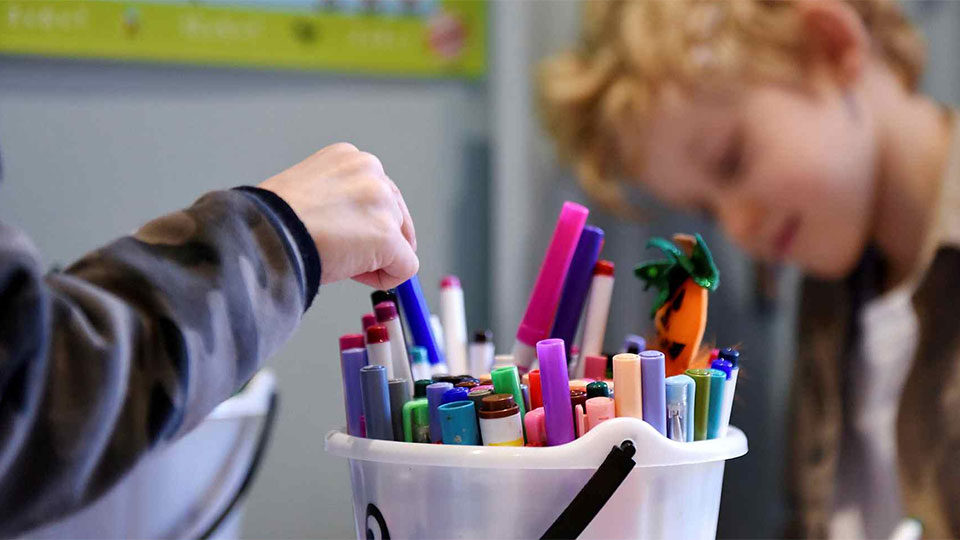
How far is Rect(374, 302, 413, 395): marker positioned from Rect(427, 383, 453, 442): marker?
3 cm

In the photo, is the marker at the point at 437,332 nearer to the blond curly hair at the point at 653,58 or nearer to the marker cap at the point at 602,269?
the marker cap at the point at 602,269

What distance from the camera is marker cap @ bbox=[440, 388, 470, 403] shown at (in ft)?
0.83

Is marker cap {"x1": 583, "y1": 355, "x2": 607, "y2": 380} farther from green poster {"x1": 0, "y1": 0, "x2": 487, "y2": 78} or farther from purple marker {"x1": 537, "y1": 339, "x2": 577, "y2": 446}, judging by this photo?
green poster {"x1": 0, "y1": 0, "x2": 487, "y2": 78}

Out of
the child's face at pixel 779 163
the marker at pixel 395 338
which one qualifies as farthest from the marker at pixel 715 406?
the child's face at pixel 779 163

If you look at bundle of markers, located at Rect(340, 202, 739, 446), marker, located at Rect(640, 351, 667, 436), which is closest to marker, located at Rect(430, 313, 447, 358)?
bundle of markers, located at Rect(340, 202, 739, 446)

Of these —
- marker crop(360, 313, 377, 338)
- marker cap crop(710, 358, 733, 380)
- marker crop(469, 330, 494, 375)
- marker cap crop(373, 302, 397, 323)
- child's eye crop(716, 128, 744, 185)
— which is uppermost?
child's eye crop(716, 128, 744, 185)

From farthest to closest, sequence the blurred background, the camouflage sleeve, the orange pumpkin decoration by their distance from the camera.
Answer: the blurred background, the orange pumpkin decoration, the camouflage sleeve

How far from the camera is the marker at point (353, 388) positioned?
271mm

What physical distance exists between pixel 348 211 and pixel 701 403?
0.13 m

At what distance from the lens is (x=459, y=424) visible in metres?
0.24

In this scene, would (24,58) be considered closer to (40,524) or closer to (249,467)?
(249,467)

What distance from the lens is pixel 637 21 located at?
0.64m

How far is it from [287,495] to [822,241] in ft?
1.46

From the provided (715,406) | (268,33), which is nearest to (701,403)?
(715,406)
